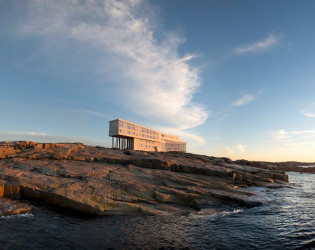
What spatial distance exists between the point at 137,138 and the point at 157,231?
8802 cm

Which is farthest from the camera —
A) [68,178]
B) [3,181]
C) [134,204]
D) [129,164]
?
[129,164]

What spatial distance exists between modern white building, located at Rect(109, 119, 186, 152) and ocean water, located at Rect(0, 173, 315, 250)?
243 feet

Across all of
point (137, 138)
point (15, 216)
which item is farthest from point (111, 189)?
point (137, 138)

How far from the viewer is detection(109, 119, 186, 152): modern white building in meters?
91.6

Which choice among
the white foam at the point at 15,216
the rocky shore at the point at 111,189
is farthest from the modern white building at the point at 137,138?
the white foam at the point at 15,216

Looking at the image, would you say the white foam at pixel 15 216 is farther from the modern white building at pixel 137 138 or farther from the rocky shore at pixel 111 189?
the modern white building at pixel 137 138

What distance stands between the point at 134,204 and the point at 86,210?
404 cm

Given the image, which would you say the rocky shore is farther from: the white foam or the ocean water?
the ocean water

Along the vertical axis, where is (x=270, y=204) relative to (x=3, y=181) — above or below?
below

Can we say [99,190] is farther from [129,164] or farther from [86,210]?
[129,164]

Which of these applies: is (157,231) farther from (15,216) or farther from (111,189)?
(15,216)

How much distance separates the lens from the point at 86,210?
57.4 ft

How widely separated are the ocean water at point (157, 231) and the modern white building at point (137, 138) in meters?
74.1

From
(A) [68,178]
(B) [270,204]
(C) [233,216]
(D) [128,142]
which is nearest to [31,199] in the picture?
(A) [68,178]
